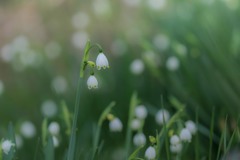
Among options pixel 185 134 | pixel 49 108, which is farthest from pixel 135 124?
pixel 49 108

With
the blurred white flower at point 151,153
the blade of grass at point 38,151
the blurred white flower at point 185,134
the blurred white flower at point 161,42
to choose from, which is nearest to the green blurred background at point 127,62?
the blurred white flower at point 161,42

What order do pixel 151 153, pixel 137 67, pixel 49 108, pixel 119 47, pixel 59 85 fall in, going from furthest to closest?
pixel 119 47, pixel 59 85, pixel 49 108, pixel 137 67, pixel 151 153

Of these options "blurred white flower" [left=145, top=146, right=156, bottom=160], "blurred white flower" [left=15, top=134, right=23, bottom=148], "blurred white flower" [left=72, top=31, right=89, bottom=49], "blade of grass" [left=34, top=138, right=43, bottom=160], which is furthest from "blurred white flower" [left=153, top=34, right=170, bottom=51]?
"blurred white flower" [left=145, top=146, right=156, bottom=160]

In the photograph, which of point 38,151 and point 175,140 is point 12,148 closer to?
point 38,151

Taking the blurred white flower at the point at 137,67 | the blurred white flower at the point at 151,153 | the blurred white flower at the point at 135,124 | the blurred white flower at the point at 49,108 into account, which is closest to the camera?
the blurred white flower at the point at 151,153

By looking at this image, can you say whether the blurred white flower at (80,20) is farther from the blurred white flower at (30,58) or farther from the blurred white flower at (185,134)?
the blurred white flower at (185,134)

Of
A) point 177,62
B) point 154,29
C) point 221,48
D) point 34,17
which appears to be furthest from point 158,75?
point 34,17
